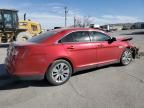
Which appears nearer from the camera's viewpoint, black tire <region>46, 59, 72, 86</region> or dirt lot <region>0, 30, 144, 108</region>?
dirt lot <region>0, 30, 144, 108</region>

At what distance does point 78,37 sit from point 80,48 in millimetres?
376

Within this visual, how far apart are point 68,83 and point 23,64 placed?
4.57 feet

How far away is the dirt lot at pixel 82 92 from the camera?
5.09 m

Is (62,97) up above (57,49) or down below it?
below

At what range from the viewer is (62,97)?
5523 mm

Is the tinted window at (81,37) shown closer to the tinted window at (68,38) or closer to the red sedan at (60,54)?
the red sedan at (60,54)

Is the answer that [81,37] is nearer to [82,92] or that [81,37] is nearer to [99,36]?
[99,36]

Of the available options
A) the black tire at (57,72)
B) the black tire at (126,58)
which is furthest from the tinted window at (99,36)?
the black tire at (57,72)

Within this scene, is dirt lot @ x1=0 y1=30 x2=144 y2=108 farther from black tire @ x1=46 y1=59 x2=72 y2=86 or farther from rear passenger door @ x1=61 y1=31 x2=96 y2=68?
rear passenger door @ x1=61 y1=31 x2=96 y2=68

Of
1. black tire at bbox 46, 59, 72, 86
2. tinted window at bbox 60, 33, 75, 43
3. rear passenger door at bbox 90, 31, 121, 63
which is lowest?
black tire at bbox 46, 59, 72, 86

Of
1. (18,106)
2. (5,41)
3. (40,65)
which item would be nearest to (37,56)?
(40,65)

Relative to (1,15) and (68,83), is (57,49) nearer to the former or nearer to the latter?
(68,83)

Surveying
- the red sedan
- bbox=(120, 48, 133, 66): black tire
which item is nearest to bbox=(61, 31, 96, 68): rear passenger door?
the red sedan

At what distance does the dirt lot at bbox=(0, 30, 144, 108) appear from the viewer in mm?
5086
